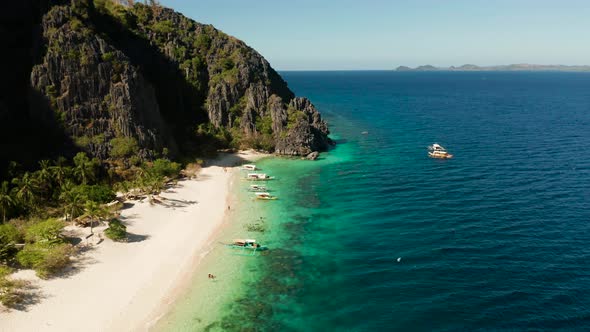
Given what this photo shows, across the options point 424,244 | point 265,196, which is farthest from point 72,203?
point 424,244

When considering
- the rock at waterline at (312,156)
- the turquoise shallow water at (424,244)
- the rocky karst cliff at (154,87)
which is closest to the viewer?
the turquoise shallow water at (424,244)

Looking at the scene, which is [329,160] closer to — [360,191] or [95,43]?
[360,191]

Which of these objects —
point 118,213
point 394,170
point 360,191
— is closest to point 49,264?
point 118,213

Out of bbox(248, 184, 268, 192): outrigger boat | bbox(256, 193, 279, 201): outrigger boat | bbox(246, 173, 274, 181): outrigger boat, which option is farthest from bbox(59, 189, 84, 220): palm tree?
bbox(246, 173, 274, 181): outrigger boat

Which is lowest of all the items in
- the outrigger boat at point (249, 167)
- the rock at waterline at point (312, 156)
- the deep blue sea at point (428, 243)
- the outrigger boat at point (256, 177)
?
the deep blue sea at point (428, 243)

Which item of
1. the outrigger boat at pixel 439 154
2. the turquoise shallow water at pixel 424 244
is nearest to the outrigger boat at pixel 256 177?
the turquoise shallow water at pixel 424 244

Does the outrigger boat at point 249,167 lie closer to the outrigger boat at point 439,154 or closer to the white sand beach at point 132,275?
the white sand beach at point 132,275
